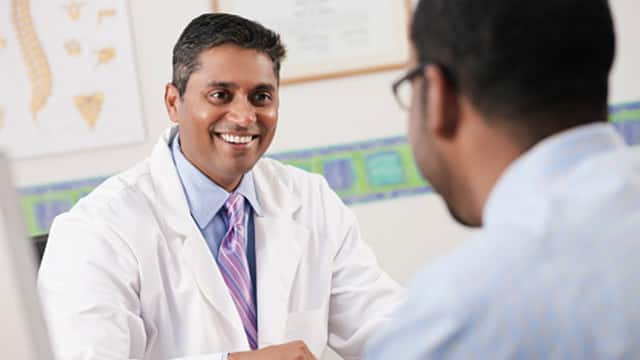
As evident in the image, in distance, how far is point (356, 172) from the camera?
2.78m

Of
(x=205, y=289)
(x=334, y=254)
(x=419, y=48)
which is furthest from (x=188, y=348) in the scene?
(x=419, y=48)

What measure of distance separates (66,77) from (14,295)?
7.03ft

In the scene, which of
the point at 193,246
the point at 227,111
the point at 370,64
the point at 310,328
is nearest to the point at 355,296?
the point at 310,328

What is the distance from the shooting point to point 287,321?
1.67m

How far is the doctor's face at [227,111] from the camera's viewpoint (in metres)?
1.70

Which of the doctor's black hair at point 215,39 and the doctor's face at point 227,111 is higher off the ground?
the doctor's black hair at point 215,39

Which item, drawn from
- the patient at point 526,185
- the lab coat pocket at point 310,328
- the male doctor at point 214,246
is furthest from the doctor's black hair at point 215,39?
the patient at point 526,185

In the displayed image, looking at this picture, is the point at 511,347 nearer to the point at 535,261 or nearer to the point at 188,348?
the point at 535,261

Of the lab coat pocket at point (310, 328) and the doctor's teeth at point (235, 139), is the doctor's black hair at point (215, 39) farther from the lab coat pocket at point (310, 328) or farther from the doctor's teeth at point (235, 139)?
the lab coat pocket at point (310, 328)

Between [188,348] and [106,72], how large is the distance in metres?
1.35

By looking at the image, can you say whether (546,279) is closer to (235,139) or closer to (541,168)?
(541,168)

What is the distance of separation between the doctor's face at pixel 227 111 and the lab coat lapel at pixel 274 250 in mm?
94

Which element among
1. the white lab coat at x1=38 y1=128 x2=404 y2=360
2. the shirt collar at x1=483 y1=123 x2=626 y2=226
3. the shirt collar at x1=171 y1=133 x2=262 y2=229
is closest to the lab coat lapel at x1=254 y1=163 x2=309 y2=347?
the white lab coat at x1=38 y1=128 x2=404 y2=360

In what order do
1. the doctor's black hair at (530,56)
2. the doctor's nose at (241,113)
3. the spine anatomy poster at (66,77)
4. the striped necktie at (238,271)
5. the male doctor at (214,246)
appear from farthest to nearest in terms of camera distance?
the spine anatomy poster at (66,77) < the doctor's nose at (241,113) < the striped necktie at (238,271) < the male doctor at (214,246) < the doctor's black hair at (530,56)
